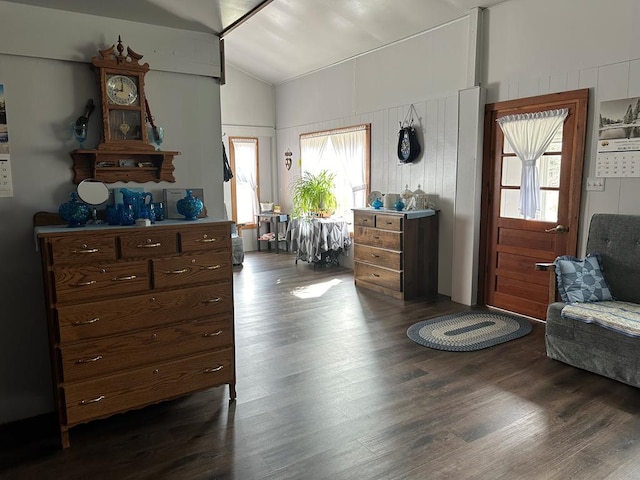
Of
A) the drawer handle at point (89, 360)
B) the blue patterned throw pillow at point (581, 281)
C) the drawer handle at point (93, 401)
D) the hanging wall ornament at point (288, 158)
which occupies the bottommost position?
the drawer handle at point (93, 401)

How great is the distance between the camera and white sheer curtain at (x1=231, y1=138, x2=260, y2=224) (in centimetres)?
793

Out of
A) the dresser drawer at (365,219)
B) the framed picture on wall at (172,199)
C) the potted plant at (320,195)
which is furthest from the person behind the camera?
the potted plant at (320,195)

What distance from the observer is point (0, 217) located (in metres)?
2.47

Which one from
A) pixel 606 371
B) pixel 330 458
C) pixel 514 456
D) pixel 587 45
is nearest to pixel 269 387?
pixel 330 458

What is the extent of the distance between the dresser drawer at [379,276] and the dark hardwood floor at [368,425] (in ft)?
4.45

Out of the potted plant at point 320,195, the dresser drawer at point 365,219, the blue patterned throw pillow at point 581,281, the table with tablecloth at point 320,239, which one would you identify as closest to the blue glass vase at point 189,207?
the blue patterned throw pillow at point 581,281

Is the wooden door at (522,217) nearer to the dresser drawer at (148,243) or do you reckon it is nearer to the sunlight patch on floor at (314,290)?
the sunlight patch on floor at (314,290)

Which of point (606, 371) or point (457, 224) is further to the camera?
point (457, 224)

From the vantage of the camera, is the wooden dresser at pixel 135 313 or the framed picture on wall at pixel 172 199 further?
the framed picture on wall at pixel 172 199

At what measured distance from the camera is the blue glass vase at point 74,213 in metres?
2.40

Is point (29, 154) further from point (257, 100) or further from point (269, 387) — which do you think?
point (257, 100)

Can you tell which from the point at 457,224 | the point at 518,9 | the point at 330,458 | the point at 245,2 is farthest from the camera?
the point at 457,224

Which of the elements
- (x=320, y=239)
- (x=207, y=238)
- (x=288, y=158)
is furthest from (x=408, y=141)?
(x=207, y=238)

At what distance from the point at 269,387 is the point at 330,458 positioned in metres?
0.86
